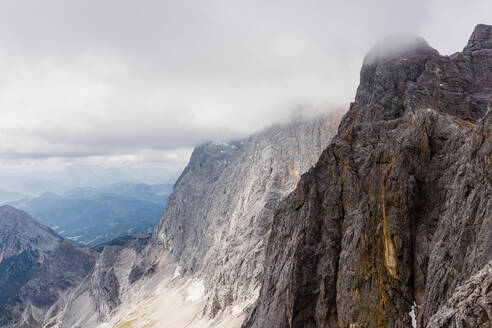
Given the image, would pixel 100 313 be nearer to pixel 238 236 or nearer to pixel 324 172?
pixel 238 236

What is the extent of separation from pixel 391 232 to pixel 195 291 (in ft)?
465

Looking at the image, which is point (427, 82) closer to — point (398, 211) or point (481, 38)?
point (481, 38)

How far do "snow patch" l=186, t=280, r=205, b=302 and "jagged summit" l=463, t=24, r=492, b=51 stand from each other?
13513 cm

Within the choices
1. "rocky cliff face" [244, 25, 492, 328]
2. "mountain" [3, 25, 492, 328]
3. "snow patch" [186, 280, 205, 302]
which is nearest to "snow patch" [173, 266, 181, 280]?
"snow patch" [186, 280, 205, 302]

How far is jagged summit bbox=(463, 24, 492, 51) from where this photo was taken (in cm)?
5506

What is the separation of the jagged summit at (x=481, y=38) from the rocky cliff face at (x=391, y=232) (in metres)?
18.2

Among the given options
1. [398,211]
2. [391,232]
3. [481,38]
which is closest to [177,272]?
[391,232]

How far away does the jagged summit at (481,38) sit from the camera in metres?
55.1

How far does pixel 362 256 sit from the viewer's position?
26641mm

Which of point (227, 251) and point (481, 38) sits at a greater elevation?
point (481, 38)

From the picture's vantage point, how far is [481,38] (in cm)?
5625

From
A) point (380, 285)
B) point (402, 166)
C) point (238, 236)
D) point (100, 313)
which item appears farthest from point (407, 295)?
point (100, 313)

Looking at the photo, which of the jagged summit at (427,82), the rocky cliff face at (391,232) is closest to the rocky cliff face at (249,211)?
the jagged summit at (427,82)

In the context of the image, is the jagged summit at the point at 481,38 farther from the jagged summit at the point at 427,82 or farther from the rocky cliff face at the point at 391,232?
the rocky cliff face at the point at 391,232
